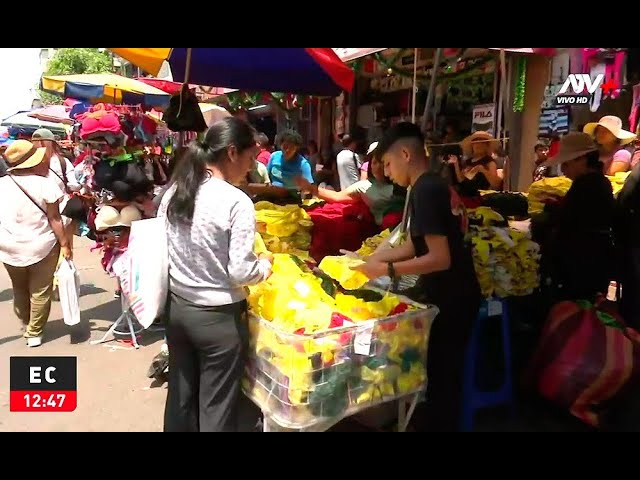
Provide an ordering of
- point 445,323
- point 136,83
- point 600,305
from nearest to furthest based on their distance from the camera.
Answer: point 445,323
point 600,305
point 136,83

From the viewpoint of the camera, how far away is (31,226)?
14.3ft

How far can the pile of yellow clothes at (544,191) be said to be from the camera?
13.5ft

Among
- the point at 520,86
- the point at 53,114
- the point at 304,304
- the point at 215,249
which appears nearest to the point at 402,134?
the point at 304,304

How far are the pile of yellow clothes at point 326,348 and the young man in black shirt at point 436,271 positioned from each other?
14 centimetres

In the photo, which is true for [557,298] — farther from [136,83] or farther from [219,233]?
[136,83]

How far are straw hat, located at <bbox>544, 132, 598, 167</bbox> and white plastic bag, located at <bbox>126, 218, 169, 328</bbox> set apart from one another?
254 centimetres

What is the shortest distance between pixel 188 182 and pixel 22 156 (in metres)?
2.82

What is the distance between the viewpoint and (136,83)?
26.5 ft

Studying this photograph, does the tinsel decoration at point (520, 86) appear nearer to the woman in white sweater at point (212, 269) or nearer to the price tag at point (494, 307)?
the price tag at point (494, 307)

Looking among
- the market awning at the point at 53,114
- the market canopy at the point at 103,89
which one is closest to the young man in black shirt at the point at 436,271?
the market canopy at the point at 103,89

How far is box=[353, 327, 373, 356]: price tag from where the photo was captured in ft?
7.43

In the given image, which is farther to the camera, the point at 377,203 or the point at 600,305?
the point at 377,203
